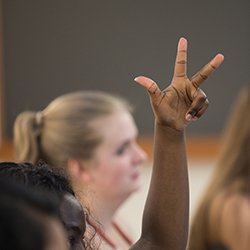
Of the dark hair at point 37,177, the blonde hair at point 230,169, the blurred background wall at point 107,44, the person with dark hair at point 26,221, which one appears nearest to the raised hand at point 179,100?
the dark hair at point 37,177

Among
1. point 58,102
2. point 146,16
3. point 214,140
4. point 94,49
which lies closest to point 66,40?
point 94,49

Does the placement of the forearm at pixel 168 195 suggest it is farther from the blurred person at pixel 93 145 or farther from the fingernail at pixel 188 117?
the blurred person at pixel 93 145

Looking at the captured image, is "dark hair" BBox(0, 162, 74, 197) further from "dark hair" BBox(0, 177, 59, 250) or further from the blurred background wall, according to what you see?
the blurred background wall

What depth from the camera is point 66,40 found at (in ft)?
11.6

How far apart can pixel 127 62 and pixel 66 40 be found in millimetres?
290

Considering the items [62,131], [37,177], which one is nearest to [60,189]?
[37,177]

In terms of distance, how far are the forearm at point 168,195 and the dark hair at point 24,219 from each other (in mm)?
661

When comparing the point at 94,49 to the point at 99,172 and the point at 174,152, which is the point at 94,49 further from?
the point at 174,152

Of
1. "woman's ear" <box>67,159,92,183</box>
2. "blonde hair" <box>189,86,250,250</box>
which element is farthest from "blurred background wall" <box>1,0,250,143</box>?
"blonde hair" <box>189,86,250,250</box>

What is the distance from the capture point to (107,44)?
11.8 feet

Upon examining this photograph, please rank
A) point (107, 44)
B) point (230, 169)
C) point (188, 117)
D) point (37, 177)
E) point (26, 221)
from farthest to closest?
point (107, 44), point (230, 169), point (188, 117), point (37, 177), point (26, 221)

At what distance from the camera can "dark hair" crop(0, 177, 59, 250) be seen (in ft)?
2.32

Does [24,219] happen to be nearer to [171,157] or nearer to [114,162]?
[171,157]

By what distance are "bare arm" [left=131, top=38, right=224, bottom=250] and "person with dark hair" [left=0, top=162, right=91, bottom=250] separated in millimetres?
265
